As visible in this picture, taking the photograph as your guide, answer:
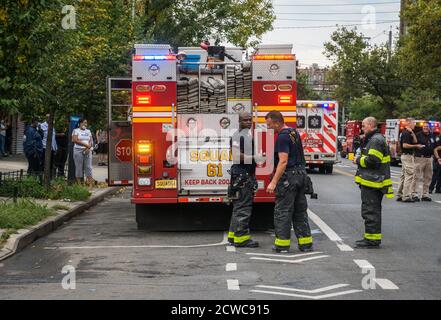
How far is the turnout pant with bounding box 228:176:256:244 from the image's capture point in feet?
37.4

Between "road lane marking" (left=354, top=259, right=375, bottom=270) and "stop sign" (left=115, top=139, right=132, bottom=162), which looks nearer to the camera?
"road lane marking" (left=354, top=259, right=375, bottom=270)

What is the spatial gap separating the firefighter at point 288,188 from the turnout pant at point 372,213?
0.94m

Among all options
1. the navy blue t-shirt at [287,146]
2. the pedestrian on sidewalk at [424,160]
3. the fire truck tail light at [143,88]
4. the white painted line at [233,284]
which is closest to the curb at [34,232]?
the fire truck tail light at [143,88]

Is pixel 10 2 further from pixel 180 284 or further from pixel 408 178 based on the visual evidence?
pixel 408 178

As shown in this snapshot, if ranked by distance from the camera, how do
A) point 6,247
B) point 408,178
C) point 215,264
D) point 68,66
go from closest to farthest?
point 215,264 → point 6,247 → point 68,66 → point 408,178

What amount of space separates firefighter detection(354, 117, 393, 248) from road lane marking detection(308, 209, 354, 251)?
0.24 m

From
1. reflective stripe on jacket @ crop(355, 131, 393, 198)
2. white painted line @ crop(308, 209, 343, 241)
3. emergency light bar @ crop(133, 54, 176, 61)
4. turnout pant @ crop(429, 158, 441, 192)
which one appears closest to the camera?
reflective stripe on jacket @ crop(355, 131, 393, 198)

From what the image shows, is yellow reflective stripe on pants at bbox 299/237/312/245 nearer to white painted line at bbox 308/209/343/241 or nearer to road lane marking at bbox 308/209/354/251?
road lane marking at bbox 308/209/354/251

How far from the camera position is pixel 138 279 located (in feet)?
29.3

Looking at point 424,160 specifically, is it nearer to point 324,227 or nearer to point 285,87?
point 324,227

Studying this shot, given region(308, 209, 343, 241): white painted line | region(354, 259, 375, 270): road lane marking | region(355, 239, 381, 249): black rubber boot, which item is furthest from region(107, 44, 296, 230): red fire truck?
region(354, 259, 375, 270): road lane marking

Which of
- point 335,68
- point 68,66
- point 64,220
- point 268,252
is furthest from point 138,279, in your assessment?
point 335,68

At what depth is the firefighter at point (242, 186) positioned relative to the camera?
1146 cm

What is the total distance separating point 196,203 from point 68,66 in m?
5.64
